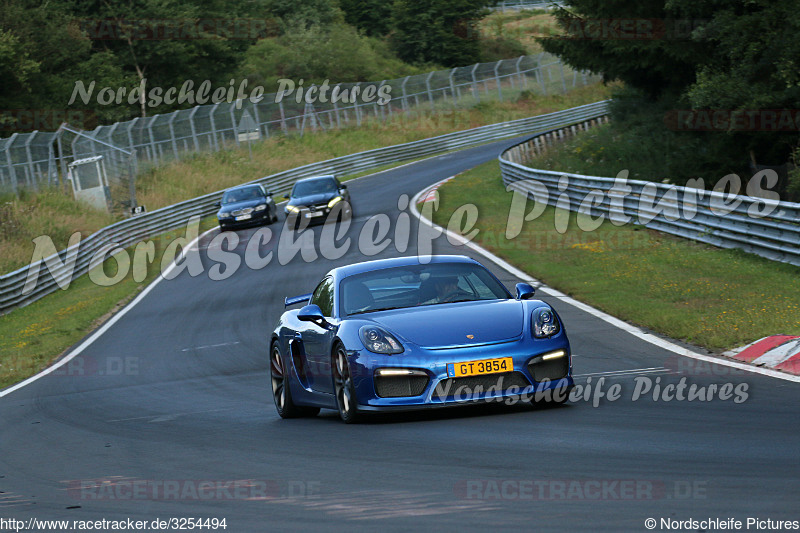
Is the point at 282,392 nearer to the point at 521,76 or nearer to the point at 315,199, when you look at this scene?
the point at 315,199

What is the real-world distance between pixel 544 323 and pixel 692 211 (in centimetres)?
1392

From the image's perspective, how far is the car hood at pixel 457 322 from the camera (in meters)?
8.09

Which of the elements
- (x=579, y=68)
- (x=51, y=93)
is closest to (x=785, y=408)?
(x=579, y=68)

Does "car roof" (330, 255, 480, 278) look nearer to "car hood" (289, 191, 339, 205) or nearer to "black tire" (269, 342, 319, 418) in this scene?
"black tire" (269, 342, 319, 418)

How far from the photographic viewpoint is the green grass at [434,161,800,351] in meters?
12.2

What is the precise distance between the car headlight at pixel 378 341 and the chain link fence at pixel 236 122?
1246 inches

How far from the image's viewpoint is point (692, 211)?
21.5 meters

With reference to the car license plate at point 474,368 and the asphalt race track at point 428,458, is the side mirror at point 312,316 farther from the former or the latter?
the car license plate at point 474,368

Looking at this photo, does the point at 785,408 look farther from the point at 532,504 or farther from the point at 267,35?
the point at 267,35

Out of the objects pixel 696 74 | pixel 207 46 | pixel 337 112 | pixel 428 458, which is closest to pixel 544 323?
pixel 428 458

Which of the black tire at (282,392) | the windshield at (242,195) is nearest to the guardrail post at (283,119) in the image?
the windshield at (242,195)

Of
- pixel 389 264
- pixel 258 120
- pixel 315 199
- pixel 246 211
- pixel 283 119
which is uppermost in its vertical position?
pixel 389 264

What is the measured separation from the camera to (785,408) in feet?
24.4

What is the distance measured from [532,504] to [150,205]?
43.1 meters
